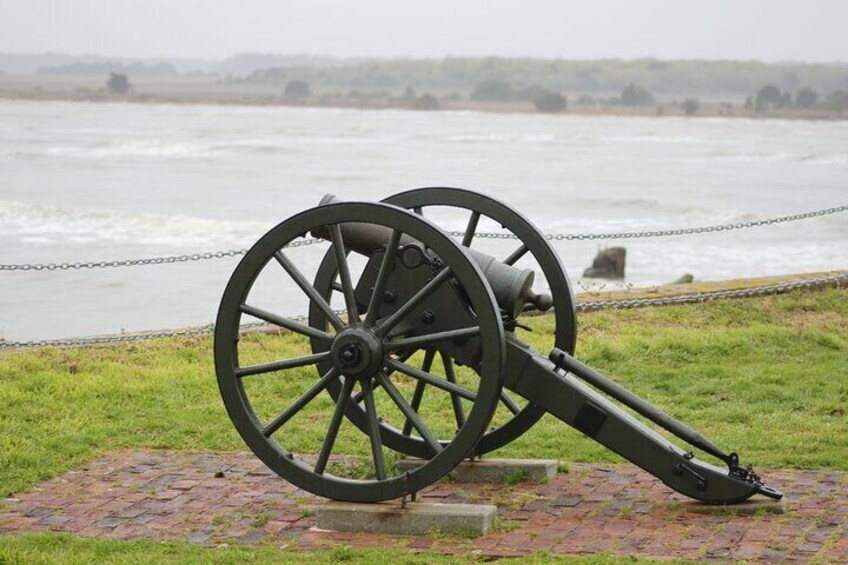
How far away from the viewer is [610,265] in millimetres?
20328

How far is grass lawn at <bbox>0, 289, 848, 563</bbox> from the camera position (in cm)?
766

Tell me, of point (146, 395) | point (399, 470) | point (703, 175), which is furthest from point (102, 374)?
point (703, 175)

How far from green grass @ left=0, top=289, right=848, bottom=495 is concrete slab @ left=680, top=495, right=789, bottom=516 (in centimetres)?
91

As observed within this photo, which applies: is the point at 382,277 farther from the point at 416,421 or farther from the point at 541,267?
the point at 541,267

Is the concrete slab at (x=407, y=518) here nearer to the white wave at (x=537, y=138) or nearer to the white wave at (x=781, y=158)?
the white wave at (x=781, y=158)

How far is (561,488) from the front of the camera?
711 centimetres

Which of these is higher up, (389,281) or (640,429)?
(389,281)

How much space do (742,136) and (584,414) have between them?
73.9 m

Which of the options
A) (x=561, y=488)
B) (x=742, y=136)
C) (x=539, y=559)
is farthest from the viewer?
(x=742, y=136)

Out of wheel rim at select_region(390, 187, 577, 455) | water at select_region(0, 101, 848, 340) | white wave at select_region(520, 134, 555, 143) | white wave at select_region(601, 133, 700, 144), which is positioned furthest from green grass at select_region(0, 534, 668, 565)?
white wave at select_region(601, 133, 700, 144)

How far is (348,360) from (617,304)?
509 cm

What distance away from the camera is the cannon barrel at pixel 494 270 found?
261 inches

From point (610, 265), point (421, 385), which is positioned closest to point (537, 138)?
point (610, 265)

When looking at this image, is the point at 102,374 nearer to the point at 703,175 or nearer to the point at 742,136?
the point at 703,175
